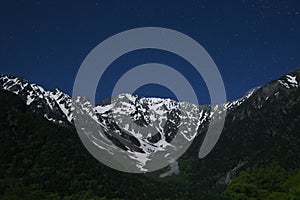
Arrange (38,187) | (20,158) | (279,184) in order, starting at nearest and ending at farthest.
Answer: (279,184) < (38,187) < (20,158)

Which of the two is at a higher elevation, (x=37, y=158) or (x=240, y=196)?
(x=37, y=158)

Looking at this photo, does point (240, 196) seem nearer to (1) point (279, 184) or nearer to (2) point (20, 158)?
(1) point (279, 184)

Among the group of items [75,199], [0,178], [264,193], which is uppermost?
[0,178]

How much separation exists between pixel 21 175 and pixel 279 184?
12494 cm

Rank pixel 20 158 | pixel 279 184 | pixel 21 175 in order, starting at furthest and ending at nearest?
pixel 20 158 → pixel 21 175 → pixel 279 184

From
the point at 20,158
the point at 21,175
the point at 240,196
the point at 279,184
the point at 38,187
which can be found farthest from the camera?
the point at 20,158

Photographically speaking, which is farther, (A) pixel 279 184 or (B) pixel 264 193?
(A) pixel 279 184

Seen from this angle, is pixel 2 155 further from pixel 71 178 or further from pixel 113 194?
pixel 113 194

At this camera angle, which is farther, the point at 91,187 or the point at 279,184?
the point at 91,187

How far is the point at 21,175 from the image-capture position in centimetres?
18100

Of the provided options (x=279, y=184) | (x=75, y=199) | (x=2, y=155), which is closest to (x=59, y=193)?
(x=75, y=199)

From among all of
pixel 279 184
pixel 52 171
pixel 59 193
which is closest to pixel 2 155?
pixel 52 171

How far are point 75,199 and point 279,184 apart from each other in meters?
103

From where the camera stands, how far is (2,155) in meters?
192
